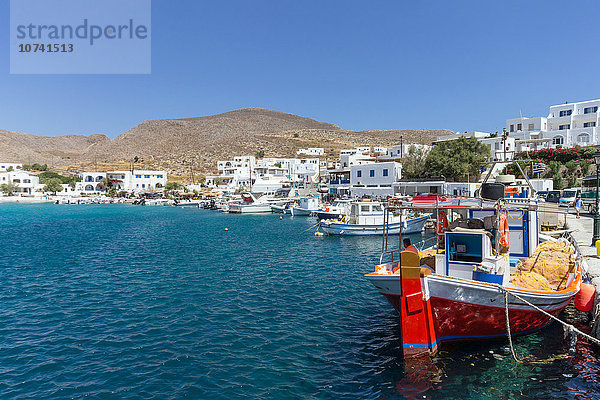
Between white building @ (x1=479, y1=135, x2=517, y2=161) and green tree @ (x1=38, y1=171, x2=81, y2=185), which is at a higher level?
white building @ (x1=479, y1=135, x2=517, y2=161)

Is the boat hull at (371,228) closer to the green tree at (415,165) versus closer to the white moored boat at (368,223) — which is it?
the white moored boat at (368,223)

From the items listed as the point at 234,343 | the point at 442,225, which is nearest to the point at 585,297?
the point at 442,225

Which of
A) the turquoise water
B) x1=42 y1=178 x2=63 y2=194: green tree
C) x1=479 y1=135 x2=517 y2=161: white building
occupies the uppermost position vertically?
x1=479 y1=135 x2=517 y2=161: white building

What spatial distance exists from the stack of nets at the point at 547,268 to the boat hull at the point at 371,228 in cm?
2332

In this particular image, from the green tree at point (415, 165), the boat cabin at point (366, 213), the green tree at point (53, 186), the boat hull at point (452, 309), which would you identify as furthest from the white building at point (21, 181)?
the boat hull at point (452, 309)

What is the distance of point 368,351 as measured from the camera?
495 inches

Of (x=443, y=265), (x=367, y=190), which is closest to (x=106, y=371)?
(x=443, y=265)

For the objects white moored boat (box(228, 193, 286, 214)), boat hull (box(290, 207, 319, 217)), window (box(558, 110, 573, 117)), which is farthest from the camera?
white moored boat (box(228, 193, 286, 214))

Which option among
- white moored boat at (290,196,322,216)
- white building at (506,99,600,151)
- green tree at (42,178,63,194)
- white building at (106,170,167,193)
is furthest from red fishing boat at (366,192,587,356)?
green tree at (42,178,63,194)

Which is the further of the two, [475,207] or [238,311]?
[238,311]

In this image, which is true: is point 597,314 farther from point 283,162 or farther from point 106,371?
point 283,162

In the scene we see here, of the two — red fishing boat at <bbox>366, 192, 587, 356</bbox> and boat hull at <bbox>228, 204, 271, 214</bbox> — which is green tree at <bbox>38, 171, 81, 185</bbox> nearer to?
boat hull at <bbox>228, 204, 271, 214</bbox>

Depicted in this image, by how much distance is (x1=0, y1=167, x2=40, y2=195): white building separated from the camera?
124938mm

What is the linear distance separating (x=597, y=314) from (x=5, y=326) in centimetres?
2223
